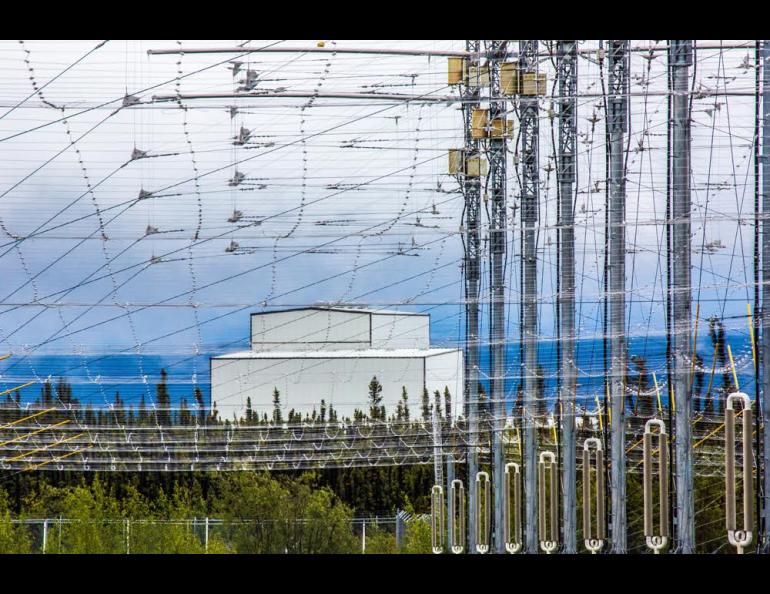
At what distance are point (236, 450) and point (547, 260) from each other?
2.22 meters

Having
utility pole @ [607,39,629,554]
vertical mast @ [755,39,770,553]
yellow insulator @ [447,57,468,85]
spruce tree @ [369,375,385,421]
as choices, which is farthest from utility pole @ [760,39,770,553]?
spruce tree @ [369,375,385,421]

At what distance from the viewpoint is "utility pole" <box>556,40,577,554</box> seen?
22.5ft

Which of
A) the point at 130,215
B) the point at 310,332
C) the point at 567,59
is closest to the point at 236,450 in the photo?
the point at 310,332

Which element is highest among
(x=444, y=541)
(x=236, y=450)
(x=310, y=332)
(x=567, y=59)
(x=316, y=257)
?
(x=567, y=59)

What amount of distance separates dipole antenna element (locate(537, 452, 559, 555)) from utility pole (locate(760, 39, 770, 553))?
153cm

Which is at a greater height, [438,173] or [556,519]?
[438,173]

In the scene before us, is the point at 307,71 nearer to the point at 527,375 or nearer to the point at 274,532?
the point at 527,375

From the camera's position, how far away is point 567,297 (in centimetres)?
699

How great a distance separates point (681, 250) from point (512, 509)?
279 centimetres

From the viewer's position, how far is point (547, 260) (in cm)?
720

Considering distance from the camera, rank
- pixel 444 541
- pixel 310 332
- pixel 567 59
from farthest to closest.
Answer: pixel 444 541, pixel 310 332, pixel 567 59

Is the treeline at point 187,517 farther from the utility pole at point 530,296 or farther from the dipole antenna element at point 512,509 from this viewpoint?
the utility pole at point 530,296

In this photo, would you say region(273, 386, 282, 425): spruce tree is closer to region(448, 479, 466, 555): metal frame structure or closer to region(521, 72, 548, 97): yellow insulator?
region(448, 479, 466, 555): metal frame structure

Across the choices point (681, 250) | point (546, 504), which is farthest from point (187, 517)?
point (681, 250)
